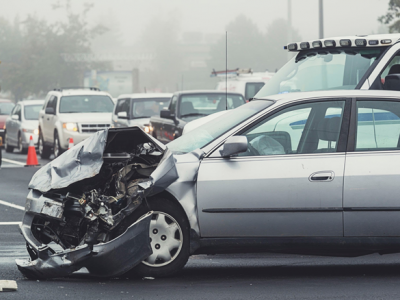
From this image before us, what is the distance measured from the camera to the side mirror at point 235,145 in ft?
20.6

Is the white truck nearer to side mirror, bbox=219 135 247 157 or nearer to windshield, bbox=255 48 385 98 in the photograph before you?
windshield, bbox=255 48 385 98

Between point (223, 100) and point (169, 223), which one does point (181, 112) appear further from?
point (169, 223)

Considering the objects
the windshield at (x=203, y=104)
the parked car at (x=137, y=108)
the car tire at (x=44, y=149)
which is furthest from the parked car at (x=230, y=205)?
the car tire at (x=44, y=149)

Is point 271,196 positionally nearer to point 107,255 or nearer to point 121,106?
point 107,255

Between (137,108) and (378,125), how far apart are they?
1437cm

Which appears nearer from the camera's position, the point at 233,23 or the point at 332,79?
the point at 332,79

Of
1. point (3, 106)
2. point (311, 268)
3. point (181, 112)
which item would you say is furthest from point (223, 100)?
point (3, 106)

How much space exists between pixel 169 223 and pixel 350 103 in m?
1.84

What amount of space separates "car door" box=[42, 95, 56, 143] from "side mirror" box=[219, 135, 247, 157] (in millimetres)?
15671

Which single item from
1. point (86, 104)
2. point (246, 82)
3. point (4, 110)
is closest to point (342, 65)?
point (86, 104)

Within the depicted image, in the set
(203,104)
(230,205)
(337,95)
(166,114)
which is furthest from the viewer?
(203,104)

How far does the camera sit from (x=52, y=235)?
251 inches

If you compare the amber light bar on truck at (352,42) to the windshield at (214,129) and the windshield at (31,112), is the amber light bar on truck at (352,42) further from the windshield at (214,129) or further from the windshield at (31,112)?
the windshield at (31,112)

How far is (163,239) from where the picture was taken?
20.7 feet
